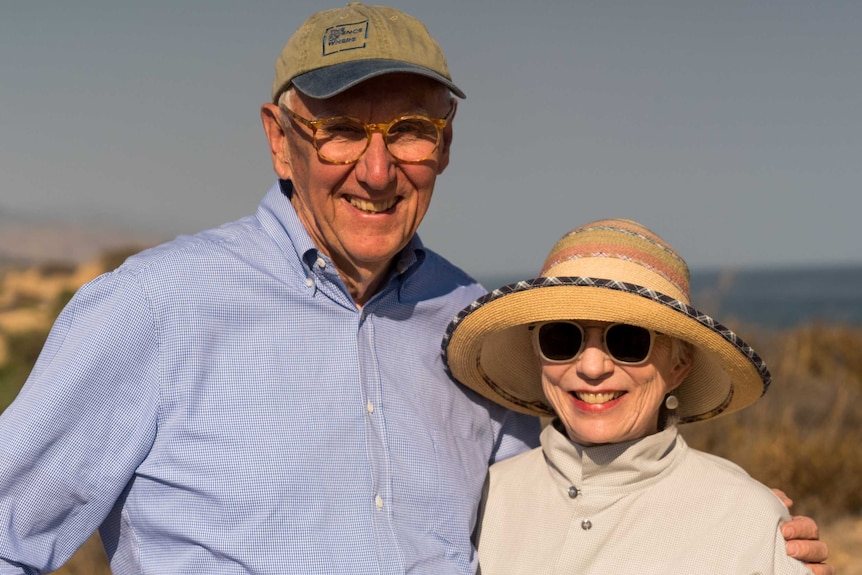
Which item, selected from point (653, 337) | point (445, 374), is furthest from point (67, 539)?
point (653, 337)

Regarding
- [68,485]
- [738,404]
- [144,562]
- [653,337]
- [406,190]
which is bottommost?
[144,562]

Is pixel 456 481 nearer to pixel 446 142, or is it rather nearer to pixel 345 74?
pixel 446 142

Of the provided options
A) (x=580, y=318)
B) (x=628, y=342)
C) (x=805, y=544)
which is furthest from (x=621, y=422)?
(x=805, y=544)

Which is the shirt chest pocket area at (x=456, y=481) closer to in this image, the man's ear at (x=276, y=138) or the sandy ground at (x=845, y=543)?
the man's ear at (x=276, y=138)

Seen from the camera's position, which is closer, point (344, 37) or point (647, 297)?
point (647, 297)

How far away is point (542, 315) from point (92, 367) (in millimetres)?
1315

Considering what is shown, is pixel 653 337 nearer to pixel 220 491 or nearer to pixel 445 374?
pixel 445 374

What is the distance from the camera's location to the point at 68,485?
2.80 m

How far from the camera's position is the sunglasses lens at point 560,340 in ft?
10.3

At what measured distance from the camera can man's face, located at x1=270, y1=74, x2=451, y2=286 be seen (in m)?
3.11

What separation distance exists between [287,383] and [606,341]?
97cm

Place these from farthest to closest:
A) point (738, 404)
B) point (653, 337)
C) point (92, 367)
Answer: point (738, 404) < point (653, 337) < point (92, 367)

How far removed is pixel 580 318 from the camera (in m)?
3.05

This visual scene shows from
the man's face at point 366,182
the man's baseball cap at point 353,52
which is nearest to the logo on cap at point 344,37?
the man's baseball cap at point 353,52
